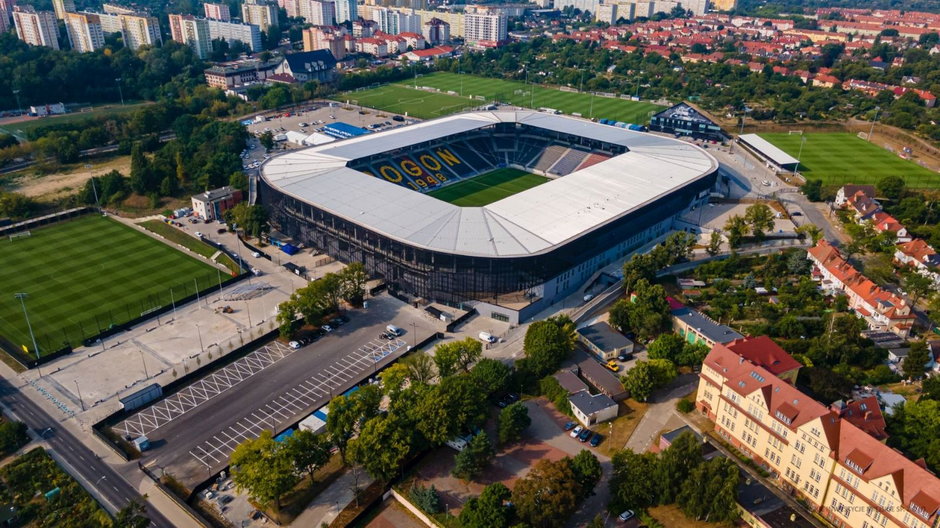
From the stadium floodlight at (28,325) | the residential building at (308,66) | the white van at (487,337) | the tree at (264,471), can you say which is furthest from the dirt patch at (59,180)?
the tree at (264,471)

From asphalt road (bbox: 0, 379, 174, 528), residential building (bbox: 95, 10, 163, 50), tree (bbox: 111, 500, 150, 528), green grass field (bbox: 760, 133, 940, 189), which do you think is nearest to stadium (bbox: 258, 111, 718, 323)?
green grass field (bbox: 760, 133, 940, 189)

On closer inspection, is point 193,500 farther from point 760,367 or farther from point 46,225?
point 46,225

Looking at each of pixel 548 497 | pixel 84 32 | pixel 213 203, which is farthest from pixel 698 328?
pixel 84 32

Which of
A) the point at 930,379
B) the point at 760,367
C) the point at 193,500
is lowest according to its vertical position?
the point at 193,500

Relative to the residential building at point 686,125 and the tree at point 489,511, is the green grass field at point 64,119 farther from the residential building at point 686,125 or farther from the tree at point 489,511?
the tree at point 489,511

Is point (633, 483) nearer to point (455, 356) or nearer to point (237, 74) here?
point (455, 356)

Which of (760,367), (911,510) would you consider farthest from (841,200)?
(911,510)

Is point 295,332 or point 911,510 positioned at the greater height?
point 911,510
